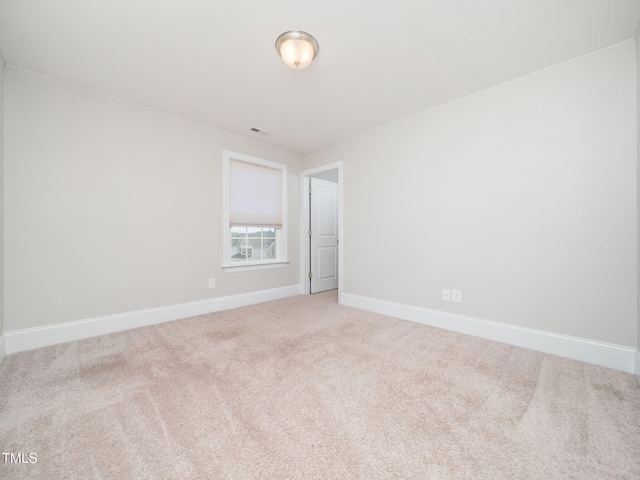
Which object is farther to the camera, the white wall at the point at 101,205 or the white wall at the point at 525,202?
the white wall at the point at 101,205

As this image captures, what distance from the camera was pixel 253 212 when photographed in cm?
405

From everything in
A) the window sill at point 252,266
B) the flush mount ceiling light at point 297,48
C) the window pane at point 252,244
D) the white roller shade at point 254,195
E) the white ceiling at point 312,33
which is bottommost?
the window sill at point 252,266

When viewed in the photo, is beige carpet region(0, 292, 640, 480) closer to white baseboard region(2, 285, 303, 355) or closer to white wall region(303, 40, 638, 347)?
white baseboard region(2, 285, 303, 355)

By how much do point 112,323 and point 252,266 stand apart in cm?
175

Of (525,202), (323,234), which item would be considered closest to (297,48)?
(525,202)

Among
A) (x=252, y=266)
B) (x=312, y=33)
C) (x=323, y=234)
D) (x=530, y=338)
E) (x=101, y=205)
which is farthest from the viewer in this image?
(x=323, y=234)

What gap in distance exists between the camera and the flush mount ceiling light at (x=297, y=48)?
191 cm

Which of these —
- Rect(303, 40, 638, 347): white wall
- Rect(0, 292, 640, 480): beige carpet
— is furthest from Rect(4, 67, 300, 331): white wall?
Rect(303, 40, 638, 347): white wall

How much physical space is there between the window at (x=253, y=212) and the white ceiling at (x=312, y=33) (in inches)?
44.4

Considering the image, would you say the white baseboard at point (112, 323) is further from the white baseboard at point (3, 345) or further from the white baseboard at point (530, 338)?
the white baseboard at point (530, 338)

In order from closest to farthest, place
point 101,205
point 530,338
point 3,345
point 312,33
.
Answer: point 312,33 < point 3,345 < point 530,338 < point 101,205

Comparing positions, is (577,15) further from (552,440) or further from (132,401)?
(132,401)

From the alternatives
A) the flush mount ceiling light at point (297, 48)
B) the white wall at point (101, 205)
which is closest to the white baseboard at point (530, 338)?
the white wall at point (101, 205)

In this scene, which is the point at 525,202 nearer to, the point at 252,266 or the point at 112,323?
the point at 252,266
